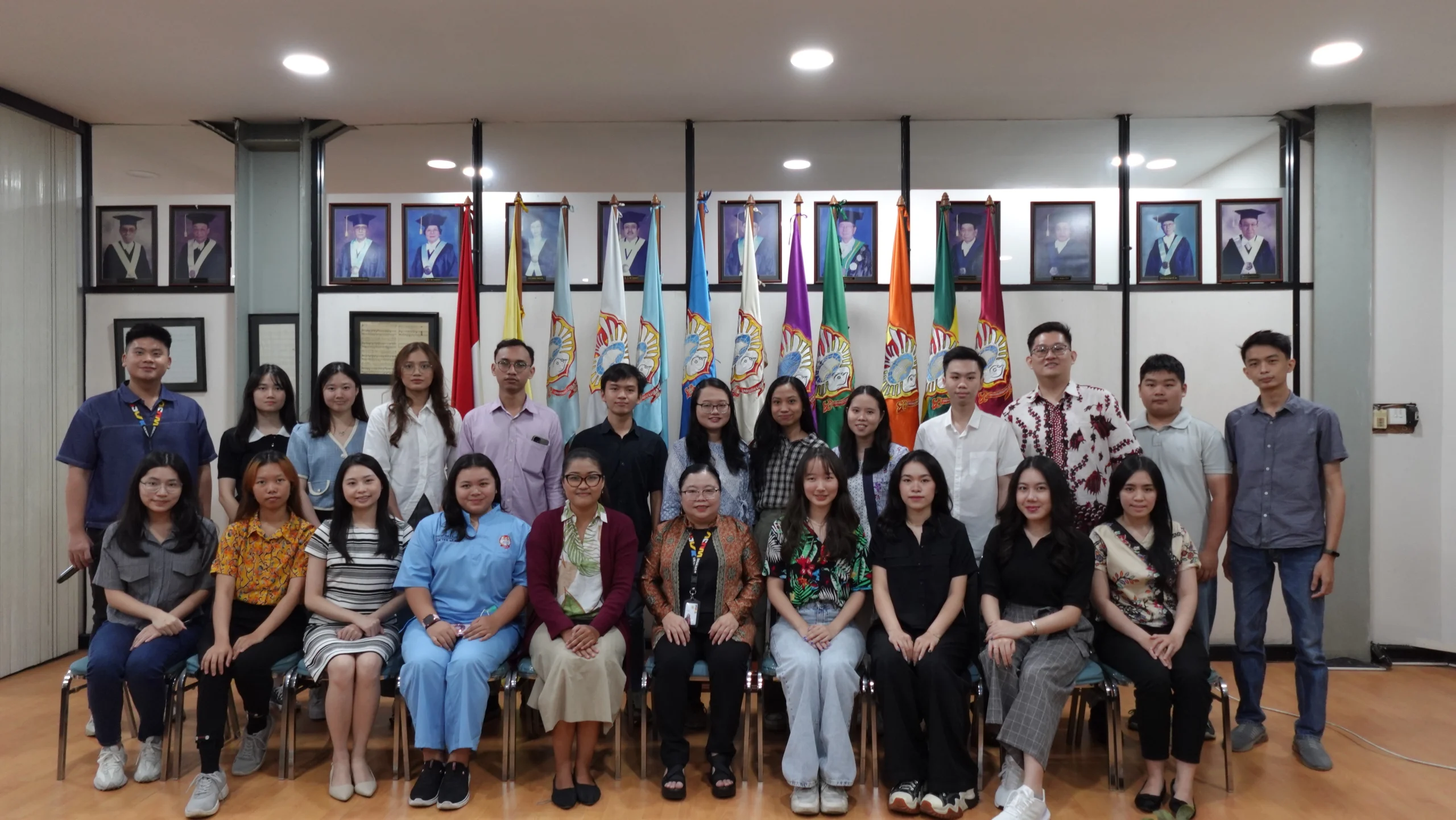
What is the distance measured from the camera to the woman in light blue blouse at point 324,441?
365 centimetres

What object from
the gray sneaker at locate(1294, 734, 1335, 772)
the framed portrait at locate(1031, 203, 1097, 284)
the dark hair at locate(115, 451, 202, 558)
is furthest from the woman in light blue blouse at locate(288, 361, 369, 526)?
the gray sneaker at locate(1294, 734, 1335, 772)

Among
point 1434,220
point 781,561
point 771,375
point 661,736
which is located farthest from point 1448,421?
point 661,736

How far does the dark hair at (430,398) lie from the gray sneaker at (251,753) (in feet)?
3.99

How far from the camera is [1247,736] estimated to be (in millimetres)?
3545

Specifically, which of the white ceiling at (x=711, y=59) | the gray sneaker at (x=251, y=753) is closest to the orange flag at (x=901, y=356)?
the white ceiling at (x=711, y=59)

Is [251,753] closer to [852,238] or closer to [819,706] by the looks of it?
[819,706]

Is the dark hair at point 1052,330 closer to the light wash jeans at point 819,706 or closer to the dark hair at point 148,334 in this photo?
the light wash jeans at point 819,706

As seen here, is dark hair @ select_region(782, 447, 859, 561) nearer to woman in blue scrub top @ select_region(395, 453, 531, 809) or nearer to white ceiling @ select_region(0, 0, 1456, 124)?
woman in blue scrub top @ select_region(395, 453, 531, 809)

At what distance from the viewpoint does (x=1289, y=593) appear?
354cm

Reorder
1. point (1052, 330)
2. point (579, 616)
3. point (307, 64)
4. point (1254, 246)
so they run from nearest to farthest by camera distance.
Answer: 1. point (579, 616)
2. point (1052, 330)
3. point (307, 64)
4. point (1254, 246)

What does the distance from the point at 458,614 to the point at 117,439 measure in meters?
1.75

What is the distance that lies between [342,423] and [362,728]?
4.26 ft

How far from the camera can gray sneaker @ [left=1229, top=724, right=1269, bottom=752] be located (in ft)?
11.6

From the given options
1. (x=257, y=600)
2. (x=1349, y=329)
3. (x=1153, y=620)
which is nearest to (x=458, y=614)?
(x=257, y=600)
